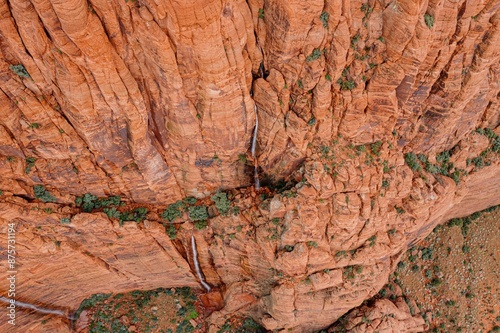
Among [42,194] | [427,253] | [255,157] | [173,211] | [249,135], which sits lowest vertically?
[427,253]

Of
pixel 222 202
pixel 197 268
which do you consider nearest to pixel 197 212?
pixel 222 202

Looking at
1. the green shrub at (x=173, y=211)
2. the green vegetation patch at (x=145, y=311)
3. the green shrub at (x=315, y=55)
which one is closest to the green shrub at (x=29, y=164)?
the green shrub at (x=173, y=211)

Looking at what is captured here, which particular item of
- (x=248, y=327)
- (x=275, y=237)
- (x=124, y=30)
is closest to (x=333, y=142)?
(x=275, y=237)

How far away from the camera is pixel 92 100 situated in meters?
19.1

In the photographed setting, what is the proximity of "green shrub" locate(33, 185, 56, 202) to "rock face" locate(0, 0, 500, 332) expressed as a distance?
1.16ft

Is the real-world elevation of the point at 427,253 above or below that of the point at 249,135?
below

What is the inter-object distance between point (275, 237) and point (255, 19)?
13519mm

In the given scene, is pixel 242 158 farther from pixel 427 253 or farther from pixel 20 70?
pixel 427 253

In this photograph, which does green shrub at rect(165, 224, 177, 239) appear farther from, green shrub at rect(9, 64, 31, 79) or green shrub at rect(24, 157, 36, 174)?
green shrub at rect(9, 64, 31, 79)

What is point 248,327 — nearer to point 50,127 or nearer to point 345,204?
point 345,204

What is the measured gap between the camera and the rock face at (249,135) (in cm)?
1791

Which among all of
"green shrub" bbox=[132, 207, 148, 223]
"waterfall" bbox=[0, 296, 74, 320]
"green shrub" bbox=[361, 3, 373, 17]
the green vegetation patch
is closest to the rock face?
"green shrub" bbox=[361, 3, 373, 17]

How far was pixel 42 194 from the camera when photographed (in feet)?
74.4

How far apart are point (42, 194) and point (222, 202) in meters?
11.4
